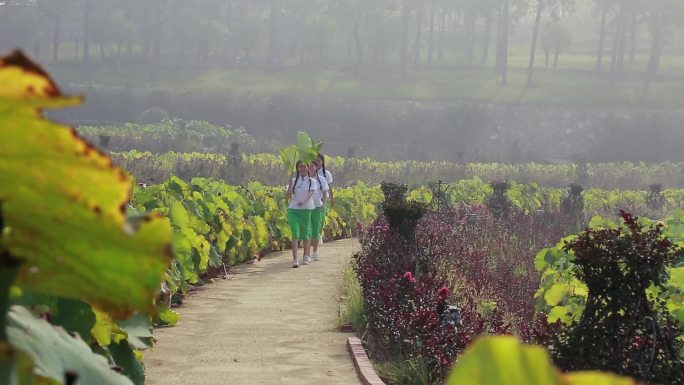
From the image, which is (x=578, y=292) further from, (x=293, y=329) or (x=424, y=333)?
(x=293, y=329)

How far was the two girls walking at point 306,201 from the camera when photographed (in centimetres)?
1271

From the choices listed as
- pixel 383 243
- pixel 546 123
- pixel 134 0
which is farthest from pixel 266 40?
pixel 383 243

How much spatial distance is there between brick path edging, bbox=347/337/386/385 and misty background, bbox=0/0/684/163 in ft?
128

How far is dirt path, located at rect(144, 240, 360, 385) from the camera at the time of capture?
6859 mm

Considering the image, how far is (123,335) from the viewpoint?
3.52 metres

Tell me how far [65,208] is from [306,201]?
12.1 metres

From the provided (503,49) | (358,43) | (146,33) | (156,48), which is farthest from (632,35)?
(146,33)

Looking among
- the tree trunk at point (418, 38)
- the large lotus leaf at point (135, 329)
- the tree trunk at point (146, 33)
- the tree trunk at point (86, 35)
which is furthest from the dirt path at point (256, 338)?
the tree trunk at point (146, 33)

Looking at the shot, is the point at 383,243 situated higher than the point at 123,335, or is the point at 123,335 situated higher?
the point at 123,335

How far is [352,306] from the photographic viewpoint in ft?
29.8

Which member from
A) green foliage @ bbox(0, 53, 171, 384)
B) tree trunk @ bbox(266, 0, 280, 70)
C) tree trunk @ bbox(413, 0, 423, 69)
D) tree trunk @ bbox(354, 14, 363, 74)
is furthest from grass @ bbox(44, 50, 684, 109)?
green foliage @ bbox(0, 53, 171, 384)

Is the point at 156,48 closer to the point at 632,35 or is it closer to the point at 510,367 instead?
the point at 632,35

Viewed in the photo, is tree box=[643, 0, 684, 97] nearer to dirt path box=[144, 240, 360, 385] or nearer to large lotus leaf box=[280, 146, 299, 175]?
large lotus leaf box=[280, 146, 299, 175]

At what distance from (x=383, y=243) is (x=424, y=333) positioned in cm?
410
